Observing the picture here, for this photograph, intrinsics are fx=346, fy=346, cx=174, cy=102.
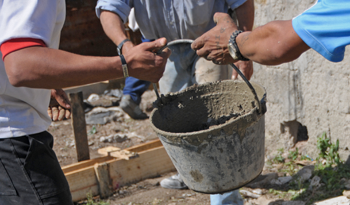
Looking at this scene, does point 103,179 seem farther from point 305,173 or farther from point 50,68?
point 50,68

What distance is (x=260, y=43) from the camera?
5.47 ft

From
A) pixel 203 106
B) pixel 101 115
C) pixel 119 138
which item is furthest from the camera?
pixel 101 115

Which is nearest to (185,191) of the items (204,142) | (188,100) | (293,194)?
(293,194)

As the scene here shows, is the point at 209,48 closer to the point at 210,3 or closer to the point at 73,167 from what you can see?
the point at 210,3

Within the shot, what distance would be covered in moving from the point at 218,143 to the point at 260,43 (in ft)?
1.85

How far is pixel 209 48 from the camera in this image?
6.55 ft

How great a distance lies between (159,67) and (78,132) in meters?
1.93

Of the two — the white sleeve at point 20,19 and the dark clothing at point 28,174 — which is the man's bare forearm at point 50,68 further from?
the dark clothing at point 28,174

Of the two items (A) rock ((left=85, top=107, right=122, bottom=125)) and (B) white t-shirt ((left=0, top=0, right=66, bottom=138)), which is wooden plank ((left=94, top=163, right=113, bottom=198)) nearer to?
(B) white t-shirt ((left=0, top=0, right=66, bottom=138))

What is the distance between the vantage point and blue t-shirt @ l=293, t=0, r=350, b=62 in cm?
Answer: 132

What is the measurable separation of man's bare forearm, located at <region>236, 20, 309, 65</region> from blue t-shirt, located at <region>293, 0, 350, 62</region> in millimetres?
65

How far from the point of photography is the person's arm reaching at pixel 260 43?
1513 mm

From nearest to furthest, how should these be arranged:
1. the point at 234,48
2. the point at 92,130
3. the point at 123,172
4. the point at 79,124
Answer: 1. the point at 234,48
2. the point at 79,124
3. the point at 123,172
4. the point at 92,130

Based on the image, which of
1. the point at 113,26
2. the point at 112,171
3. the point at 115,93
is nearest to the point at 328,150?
the point at 112,171
